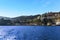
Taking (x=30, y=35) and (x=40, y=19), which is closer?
(x=30, y=35)

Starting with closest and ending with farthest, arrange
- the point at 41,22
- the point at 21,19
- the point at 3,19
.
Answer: the point at 3,19 → the point at 21,19 → the point at 41,22

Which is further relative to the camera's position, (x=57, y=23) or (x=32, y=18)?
(x=57, y=23)

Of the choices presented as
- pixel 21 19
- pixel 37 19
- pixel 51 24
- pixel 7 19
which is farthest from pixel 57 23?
pixel 7 19

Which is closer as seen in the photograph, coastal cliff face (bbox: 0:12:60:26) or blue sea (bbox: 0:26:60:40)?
blue sea (bbox: 0:26:60:40)

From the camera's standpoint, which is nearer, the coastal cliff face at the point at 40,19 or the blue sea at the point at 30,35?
the blue sea at the point at 30,35

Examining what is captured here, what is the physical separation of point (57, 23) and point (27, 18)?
18983 millimetres

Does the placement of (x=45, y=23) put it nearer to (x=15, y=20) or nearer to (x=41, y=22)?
(x=41, y=22)

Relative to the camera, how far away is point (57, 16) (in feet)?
333

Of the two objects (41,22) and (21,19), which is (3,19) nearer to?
(21,19)

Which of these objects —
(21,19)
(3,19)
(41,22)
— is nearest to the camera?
(3,19)

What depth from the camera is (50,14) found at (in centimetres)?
10450

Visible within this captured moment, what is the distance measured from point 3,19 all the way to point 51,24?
30140mm

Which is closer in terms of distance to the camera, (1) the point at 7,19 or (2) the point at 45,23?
(1) the point at 7,19

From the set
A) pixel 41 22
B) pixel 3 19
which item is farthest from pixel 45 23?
pixel 3 19
